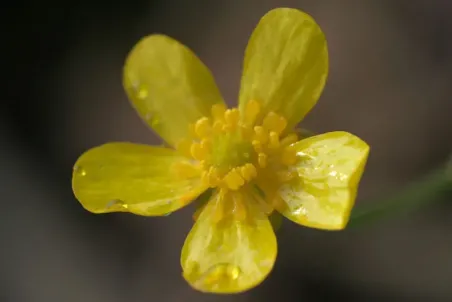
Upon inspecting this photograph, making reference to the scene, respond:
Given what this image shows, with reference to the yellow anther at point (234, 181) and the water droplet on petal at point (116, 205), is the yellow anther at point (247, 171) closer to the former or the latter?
the yellow anther at point (234, 181)

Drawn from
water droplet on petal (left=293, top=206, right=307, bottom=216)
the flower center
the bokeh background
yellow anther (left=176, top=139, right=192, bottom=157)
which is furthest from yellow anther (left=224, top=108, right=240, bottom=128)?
the bokeh background

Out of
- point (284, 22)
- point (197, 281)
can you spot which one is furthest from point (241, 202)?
point (284, 22)

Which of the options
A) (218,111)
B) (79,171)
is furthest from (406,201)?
(79,171)

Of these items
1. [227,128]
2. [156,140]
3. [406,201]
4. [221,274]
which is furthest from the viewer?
[156,140]

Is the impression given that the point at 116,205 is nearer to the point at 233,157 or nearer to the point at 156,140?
the point at 233,157

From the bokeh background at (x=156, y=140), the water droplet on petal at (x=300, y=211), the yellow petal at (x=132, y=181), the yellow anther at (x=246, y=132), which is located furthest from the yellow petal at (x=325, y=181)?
the bokeh background at (x=156, y=140)

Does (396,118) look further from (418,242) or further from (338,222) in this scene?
(338,222)
